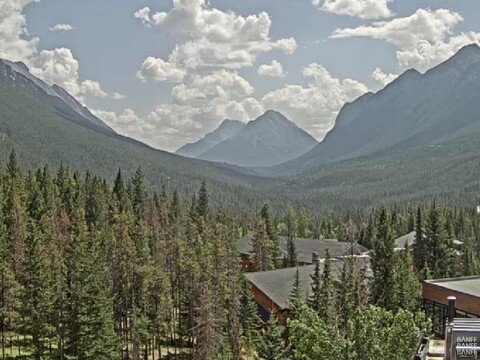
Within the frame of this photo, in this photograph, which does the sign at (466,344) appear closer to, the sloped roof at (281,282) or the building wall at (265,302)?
the sloped roof at (281,282)

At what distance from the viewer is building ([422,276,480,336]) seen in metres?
46.2

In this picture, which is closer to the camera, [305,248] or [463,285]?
[463,285]

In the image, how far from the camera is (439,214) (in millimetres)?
81562

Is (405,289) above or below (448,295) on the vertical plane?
below

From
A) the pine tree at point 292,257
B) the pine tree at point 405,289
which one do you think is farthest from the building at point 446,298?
the pine tree at point 292,257

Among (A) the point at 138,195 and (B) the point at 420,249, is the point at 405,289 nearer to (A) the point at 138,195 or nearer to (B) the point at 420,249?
(B) the point at 420,249

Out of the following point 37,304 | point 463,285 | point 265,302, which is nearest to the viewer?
point 37,304

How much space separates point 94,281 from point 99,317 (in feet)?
11.9

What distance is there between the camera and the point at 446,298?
157 ft

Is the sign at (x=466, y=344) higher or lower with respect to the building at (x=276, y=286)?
higher

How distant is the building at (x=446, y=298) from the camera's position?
1820 inches

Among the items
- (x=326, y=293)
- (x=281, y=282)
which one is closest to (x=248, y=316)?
(x=281, y=282)

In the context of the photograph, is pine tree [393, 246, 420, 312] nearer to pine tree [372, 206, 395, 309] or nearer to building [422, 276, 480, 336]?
pine tree [372, 206, 395, 309]

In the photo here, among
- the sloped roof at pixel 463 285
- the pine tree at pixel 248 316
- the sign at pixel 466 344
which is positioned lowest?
the pine tree at pixel 248 316
